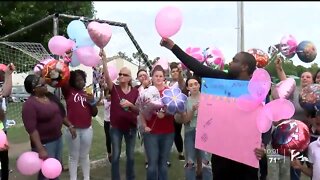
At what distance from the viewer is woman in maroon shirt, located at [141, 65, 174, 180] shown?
600 centimetres

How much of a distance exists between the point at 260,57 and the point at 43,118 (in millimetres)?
3289

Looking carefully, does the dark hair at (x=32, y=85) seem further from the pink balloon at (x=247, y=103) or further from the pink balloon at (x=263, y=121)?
the pink balloon at (x=263, y=121)

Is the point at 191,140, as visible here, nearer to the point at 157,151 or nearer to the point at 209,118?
the point at 157,151

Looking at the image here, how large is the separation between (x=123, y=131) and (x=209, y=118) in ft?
7.60

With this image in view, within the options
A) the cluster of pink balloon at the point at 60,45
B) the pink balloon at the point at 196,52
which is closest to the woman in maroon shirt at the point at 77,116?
the cluster of pink balloon at the point at 60,45

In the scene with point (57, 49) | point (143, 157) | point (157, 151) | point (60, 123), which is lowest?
point (143, 157)

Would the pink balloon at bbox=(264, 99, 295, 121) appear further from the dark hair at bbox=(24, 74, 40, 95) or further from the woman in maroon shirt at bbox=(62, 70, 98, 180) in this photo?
the woman in maroon shirt at bbox=(62, 70, 98, 180)

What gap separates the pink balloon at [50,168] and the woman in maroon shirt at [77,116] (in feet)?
3.69

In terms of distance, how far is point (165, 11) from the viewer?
465 centimetres

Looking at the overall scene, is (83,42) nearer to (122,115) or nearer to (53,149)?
(122,115)

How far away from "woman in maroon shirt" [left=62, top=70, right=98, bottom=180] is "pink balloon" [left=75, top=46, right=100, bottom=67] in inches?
8.5

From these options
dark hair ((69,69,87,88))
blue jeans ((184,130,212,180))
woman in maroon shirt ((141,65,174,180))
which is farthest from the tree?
blue jeans ((184,130,212,180))

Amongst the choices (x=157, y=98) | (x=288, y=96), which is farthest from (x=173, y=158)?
(x=288, y=96)

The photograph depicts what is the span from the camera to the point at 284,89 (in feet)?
17.8
